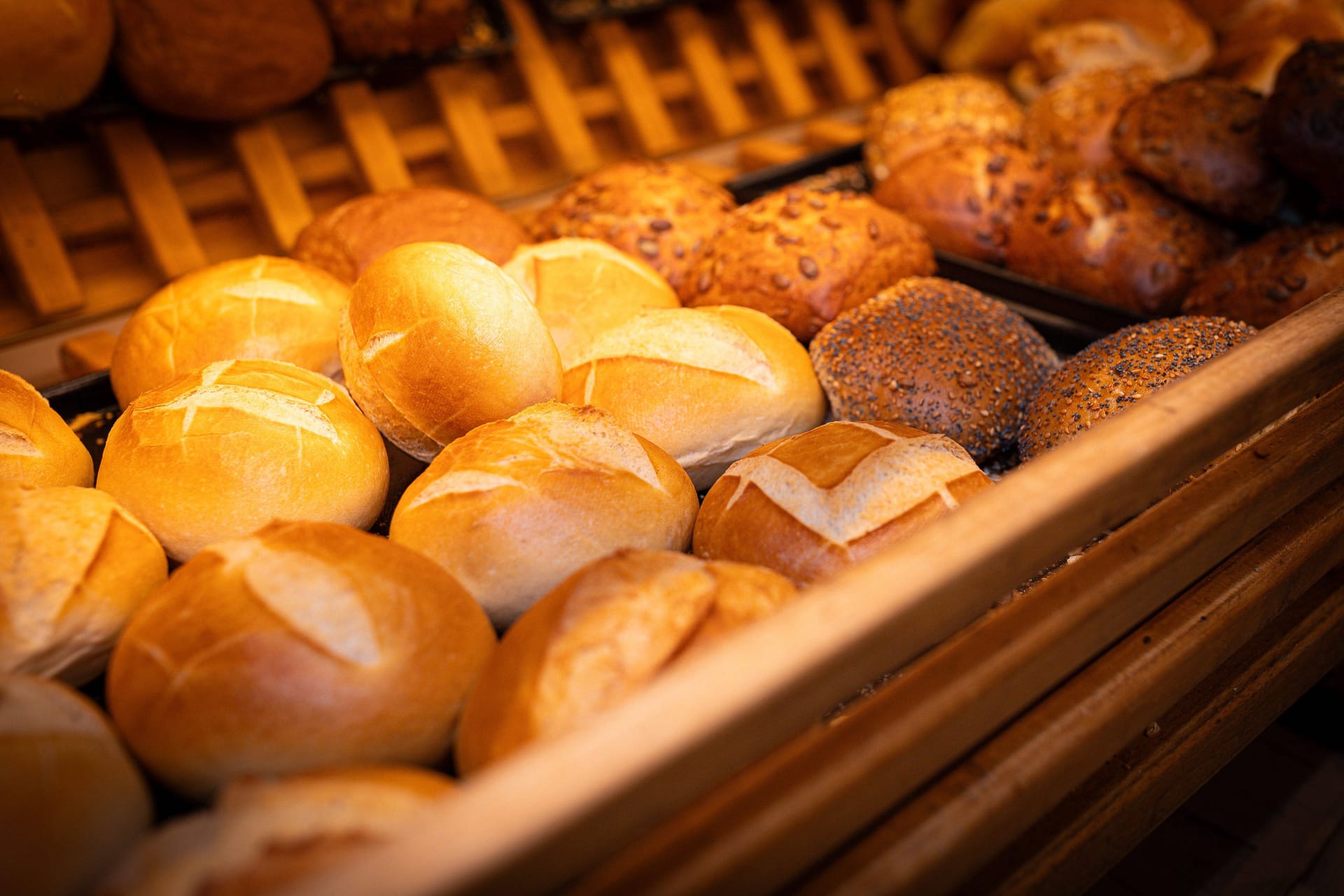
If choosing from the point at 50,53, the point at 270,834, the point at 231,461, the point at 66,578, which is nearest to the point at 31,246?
the point at 50,53

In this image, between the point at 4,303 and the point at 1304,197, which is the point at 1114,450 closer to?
the point at 1304,197

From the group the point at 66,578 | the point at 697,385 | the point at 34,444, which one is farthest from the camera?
the point at 697,385

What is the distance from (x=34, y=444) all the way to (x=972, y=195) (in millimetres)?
1890

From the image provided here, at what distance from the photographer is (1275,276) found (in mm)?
1714

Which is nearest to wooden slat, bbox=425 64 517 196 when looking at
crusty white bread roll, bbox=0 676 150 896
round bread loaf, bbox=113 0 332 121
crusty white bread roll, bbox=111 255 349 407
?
round bread loaf, bbox=113 0 332 121

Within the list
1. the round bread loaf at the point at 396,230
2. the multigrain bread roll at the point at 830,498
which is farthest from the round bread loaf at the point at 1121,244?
the round bread loaf at the point at 396,230

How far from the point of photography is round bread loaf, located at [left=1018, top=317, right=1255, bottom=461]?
4.63ft

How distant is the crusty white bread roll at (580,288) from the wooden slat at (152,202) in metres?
0.89

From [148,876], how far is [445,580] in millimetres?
407

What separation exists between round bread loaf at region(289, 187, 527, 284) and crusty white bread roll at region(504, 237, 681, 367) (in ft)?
0.56

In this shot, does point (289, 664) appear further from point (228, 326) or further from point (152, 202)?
point (152, 202)

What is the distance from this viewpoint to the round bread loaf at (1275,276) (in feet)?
5.51

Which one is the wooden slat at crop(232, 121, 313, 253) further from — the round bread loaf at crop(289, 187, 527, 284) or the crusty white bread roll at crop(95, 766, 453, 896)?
the crusty white bread roll at crop(95, 766, 453, 896)

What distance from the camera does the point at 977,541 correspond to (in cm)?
79
